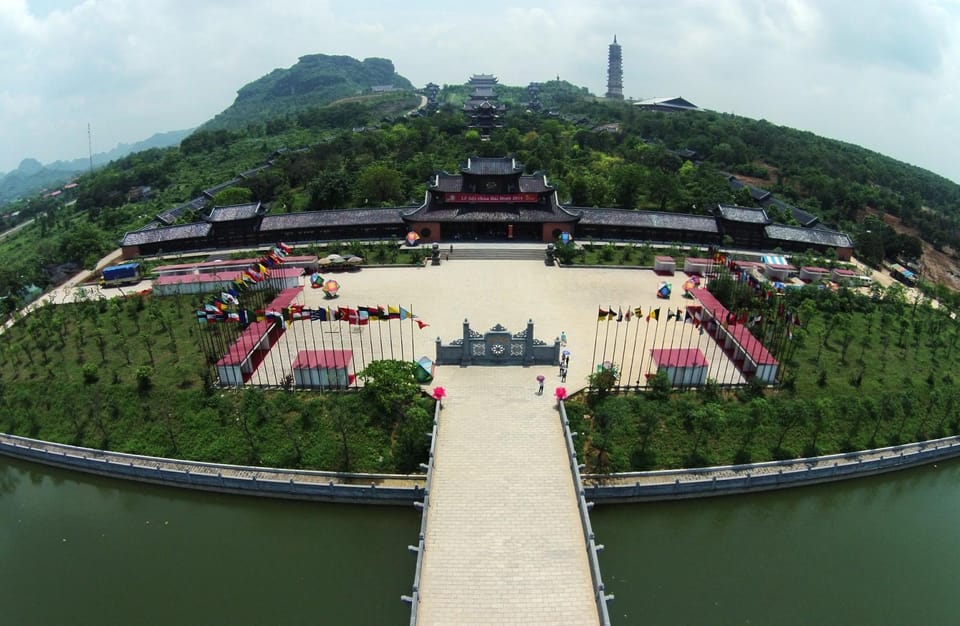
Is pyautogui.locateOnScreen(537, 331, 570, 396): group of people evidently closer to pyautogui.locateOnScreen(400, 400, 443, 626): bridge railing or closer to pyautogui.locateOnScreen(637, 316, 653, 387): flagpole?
pyautogui.locateOnScreen(637, 316, 653, 387): flagpole

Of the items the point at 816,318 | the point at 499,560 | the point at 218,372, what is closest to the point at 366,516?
the point at 499,560

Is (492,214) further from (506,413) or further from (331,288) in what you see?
(506,413)

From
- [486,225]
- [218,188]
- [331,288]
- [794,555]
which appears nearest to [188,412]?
[331,288]

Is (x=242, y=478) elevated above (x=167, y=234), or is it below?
below

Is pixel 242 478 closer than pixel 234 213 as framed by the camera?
Yes

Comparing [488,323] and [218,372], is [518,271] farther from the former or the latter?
[218,372]

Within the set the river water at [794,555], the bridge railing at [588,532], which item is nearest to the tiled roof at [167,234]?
the bridge railing at [588,532]

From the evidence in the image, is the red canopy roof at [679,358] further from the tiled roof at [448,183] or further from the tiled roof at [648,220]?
the tiled roof at [448,183]

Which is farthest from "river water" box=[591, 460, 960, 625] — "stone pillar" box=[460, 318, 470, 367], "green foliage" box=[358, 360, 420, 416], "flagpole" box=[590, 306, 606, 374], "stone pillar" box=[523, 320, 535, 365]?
"stone pillar" box=[460, 318, 470, 367]
